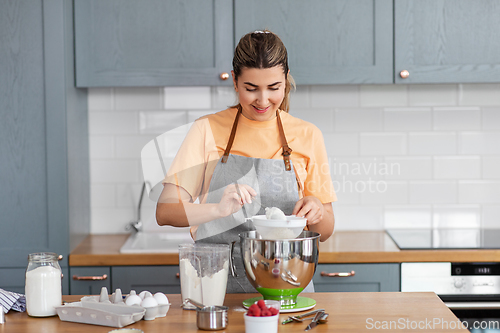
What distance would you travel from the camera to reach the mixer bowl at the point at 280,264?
1358 mm

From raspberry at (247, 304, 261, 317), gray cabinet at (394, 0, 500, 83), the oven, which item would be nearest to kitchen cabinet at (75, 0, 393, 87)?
gray cabinet at (394, 0, 500, 83)

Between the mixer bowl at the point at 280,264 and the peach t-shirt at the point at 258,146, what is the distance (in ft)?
1.51

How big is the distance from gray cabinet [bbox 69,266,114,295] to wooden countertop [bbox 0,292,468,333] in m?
0.91

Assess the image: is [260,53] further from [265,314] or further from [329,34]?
[329,34]

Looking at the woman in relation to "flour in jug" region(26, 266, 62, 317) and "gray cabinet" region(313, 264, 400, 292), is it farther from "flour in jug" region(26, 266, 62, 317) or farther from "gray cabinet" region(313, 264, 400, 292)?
"gray cabinet" region(313, 264, 400, 292)

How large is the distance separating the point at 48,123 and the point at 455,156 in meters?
2.20

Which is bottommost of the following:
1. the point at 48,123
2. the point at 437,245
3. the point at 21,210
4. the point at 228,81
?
the point at 437,245

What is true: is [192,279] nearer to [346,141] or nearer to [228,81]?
[228,81]

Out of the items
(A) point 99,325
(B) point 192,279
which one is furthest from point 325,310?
(A) point 99,325

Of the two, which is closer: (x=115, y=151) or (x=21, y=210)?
(x=21, y=210)

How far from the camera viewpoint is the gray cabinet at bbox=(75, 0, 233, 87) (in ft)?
8.41

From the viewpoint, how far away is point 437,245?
2471mm

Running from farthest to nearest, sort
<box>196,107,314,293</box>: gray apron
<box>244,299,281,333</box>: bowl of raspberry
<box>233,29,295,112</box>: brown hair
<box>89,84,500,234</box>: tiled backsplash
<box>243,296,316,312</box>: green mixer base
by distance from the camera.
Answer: <box>89,84,500,234</box>: tiled backsplash → <box>196,107,314,293</box>: gray apron → <box>233,29,295,112</box>: brown hair → <box>243,296,316,312</box>: green mixer base → <box>244,299,281,333</box>: bowl of raspberry

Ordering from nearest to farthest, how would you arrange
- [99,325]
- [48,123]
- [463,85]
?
[99,325] → [48,123] → [463,85]
